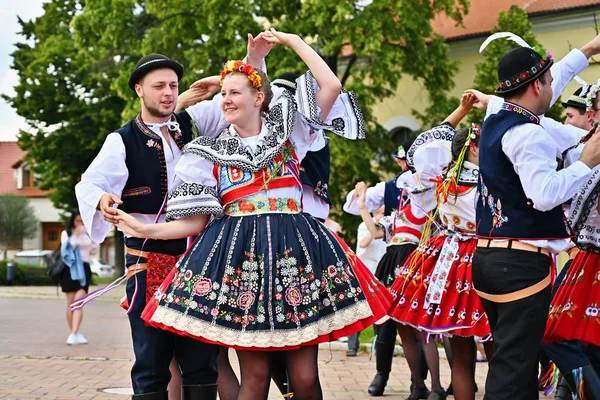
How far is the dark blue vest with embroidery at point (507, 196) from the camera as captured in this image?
4.53 m

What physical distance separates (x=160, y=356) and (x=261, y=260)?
1074mm

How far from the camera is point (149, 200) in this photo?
5.41 metres

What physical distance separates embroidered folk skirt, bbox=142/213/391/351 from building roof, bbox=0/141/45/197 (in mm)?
63738

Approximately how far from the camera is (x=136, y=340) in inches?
206

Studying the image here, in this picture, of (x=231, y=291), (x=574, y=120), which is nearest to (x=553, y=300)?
(x=574, y=120)

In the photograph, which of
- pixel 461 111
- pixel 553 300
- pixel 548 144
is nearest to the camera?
pixel 548 144

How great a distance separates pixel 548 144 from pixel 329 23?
21.0m

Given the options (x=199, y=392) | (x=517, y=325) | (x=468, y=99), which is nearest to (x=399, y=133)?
(x=468, y=99)

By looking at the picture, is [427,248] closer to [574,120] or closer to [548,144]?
[574,120]

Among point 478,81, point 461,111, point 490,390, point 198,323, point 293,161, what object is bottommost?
A: point 490,390

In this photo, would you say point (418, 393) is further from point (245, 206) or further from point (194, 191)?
point (194, 191)

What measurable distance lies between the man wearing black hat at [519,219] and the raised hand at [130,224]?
175 cm

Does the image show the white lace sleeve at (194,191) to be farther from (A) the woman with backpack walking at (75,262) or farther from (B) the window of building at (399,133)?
(B) the window of building at (399,133)

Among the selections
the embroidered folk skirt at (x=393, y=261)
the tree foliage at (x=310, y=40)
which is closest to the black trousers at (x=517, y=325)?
the embroidered folk skirt at (x=393, y=261)
